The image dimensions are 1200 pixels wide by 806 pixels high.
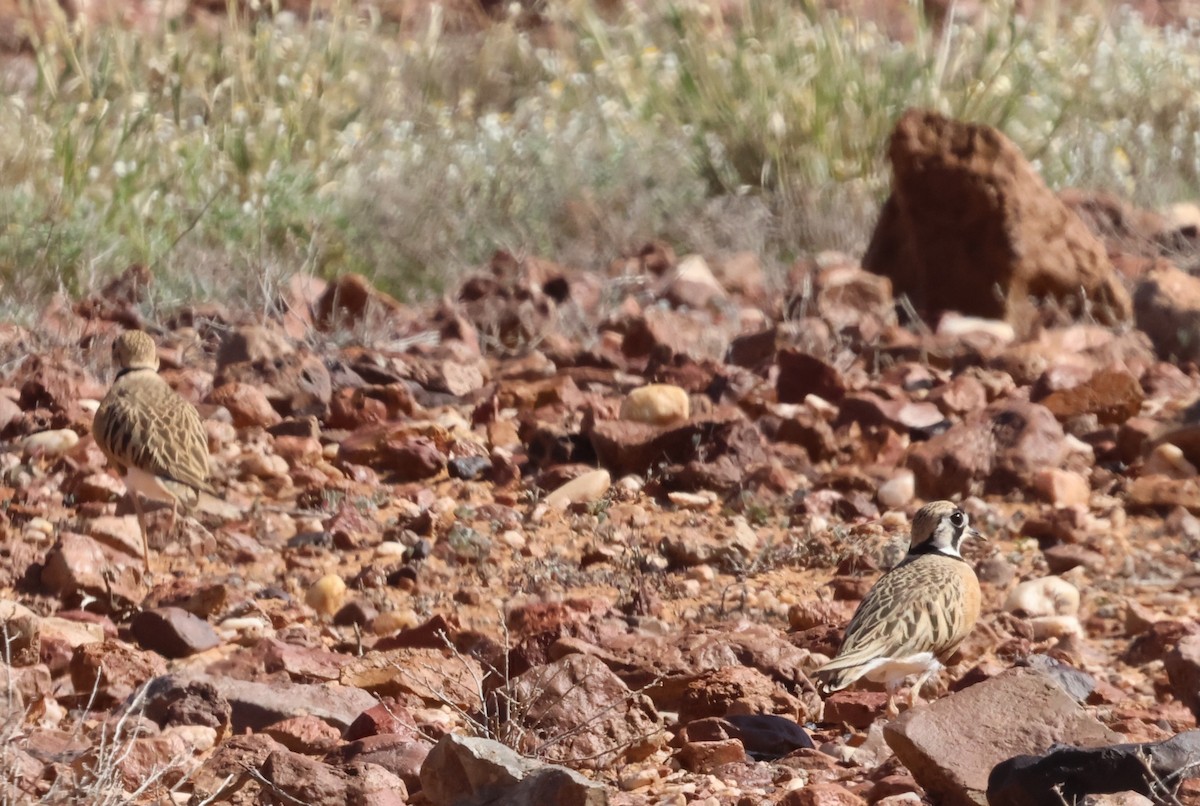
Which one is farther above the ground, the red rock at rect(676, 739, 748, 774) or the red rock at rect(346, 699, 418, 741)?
the red rock at rect(676, 739, 748, 774)

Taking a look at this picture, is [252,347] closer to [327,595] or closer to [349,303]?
[349,303]

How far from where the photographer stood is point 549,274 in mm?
8602

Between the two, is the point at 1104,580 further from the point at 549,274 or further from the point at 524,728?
the point at 549,274

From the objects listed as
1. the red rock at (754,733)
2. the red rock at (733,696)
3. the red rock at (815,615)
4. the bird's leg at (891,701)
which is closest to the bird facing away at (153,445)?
the red rock at (815,615)

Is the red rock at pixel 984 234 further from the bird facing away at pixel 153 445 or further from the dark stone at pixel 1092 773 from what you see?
the dark stone at pixel 1092 773

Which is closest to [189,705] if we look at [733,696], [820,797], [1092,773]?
[733,696]

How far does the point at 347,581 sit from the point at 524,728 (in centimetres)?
169

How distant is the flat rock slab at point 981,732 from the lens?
319cm

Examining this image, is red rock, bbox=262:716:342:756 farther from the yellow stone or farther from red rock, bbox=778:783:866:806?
the yellow stone

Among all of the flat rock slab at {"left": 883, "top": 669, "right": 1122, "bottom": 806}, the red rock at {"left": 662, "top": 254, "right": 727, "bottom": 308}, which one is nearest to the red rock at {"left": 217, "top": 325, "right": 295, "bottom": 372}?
the red rock at {"left": 662, "top": 254, "right": 727, "bottom": 308}

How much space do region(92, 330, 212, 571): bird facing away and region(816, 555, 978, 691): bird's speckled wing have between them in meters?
2.07

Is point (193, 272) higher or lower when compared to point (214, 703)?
lower

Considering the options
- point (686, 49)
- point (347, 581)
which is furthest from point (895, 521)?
point (686, 49)

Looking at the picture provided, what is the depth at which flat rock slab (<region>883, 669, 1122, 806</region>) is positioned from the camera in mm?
3191
